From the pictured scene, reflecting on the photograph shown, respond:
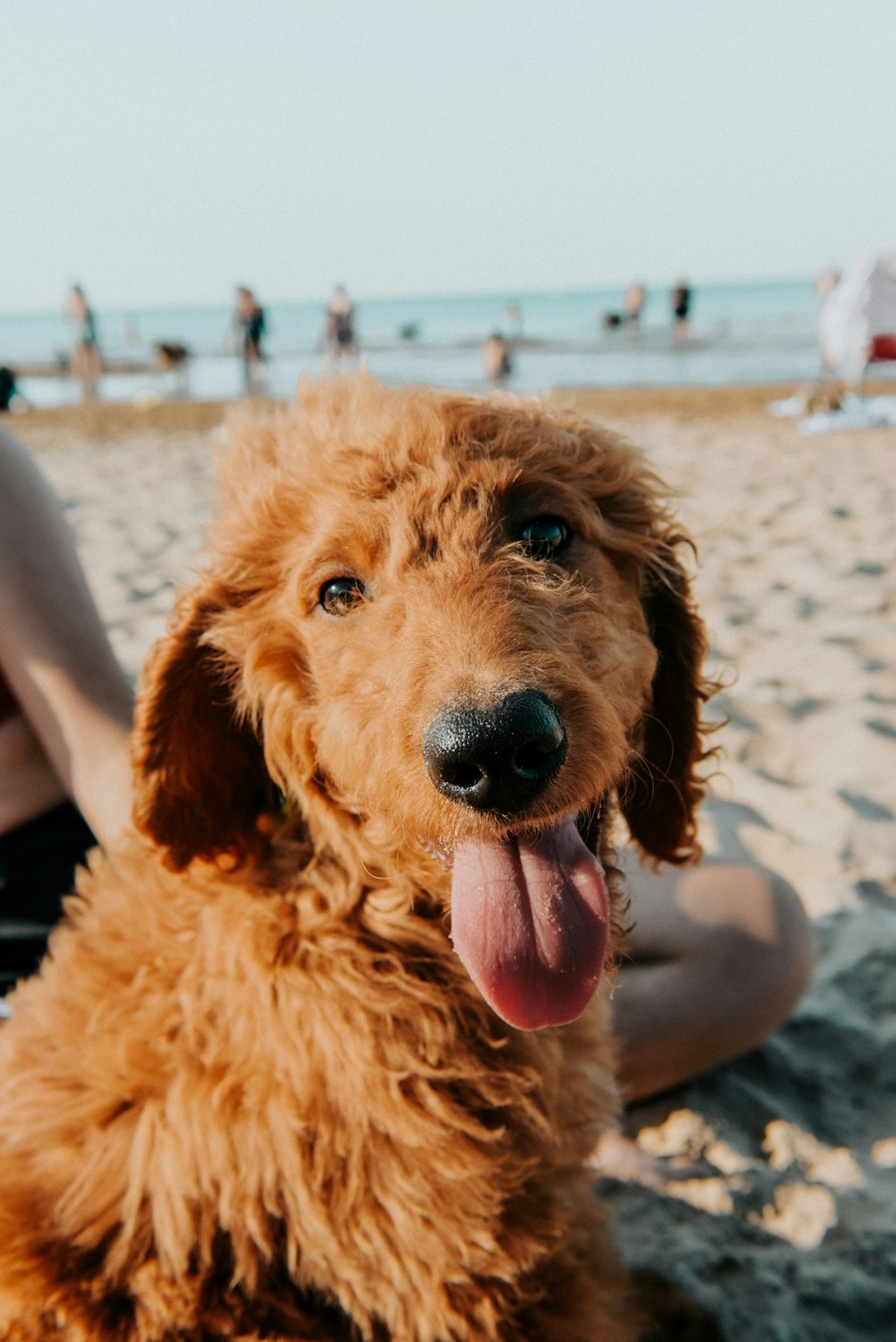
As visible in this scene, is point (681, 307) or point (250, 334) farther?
point (681, 307)

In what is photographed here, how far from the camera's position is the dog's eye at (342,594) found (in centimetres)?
198

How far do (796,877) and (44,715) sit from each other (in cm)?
262

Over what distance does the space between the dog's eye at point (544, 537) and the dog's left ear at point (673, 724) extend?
12.8 inches

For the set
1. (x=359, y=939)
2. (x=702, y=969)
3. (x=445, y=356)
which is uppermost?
(x=359, y=939)

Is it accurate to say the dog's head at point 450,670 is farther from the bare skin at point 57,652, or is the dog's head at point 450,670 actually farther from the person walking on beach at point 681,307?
the person walking on beach at point 681,307

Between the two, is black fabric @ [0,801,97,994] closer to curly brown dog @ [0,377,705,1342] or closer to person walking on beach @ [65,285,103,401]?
curly brown dog @ [0,377,705,1342]

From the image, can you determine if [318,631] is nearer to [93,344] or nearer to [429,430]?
[429,430]

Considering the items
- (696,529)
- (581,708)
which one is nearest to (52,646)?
(581,708)

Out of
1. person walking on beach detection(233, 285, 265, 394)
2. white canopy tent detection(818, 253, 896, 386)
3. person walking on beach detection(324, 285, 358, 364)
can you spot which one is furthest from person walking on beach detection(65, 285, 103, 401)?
white canopy tent detection(818, 253, 896, 386)

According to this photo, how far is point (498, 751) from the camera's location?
1.54 m

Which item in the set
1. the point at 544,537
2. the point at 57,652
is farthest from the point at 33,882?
the point at 544,537

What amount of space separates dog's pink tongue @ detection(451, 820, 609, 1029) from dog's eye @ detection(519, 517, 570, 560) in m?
0.56

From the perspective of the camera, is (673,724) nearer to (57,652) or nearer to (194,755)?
(194,755)

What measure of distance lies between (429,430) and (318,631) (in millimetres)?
442
